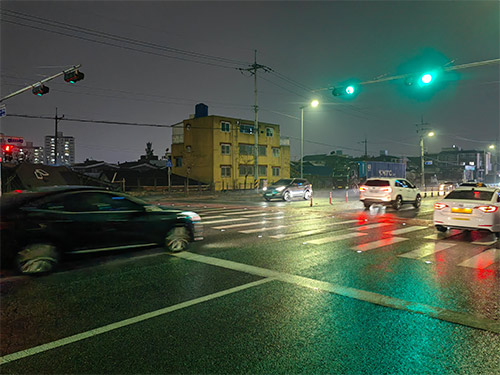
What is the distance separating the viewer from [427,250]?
8953 mm

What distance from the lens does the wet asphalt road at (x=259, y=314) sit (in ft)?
11.5

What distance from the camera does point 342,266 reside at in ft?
23.8

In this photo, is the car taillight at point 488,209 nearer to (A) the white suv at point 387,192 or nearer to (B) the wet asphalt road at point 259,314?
(B) the wet asphalt road at point 259,314

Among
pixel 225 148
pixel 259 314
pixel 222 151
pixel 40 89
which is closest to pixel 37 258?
pixel 259 314

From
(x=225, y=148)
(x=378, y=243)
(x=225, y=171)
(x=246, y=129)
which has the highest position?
(x=246, y=129)

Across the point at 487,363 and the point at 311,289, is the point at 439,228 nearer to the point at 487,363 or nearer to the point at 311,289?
the point at 311,289

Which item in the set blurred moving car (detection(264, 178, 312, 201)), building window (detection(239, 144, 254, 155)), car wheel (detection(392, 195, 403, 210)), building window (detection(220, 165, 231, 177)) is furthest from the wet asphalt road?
building window (detection(239, 144, 254, 155))

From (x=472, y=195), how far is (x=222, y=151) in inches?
1554

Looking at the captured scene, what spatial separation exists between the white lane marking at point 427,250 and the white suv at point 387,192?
961cm

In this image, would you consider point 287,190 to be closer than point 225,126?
Yes

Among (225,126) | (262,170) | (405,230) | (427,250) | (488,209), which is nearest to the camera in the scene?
(427,250)

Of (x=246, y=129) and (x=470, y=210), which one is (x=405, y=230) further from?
(x=246, y=129)

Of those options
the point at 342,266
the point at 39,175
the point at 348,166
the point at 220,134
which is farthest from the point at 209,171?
the point at 342,266

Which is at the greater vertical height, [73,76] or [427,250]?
[73,76]
